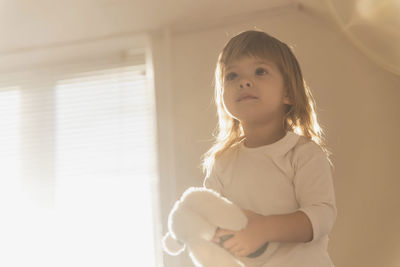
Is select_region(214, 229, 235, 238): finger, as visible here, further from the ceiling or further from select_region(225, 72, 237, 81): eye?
the ceiling

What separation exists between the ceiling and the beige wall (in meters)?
0.05

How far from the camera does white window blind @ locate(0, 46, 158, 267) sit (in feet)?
6.57

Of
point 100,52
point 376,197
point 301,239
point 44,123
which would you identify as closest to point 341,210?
point 376,197

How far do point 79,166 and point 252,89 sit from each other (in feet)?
4.51

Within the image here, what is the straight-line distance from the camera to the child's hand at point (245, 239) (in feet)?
2.30

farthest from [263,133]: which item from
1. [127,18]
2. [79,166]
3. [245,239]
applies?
[79,166]

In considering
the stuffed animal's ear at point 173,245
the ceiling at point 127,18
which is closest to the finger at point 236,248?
the stuffed animal's ear at point 173,245

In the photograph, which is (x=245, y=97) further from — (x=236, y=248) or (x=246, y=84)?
(x=236, y=248)

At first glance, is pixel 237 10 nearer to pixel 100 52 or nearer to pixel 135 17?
pixel 135 17

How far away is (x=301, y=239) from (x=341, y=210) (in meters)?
0.86

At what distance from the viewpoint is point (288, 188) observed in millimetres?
833

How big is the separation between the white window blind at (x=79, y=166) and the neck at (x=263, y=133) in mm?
1005

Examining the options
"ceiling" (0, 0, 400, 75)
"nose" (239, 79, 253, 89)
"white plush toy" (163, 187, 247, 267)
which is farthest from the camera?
"ceiling" (0, 0, 400, 75)

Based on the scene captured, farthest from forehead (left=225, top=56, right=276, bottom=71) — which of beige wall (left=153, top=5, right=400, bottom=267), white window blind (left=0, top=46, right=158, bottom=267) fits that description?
white window blind (left=0, top=46, right=158, bottom=267)
